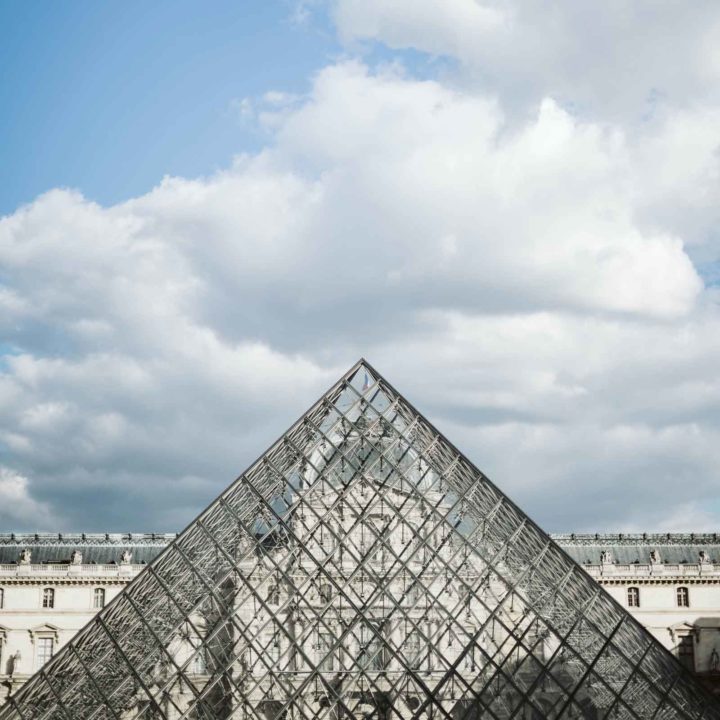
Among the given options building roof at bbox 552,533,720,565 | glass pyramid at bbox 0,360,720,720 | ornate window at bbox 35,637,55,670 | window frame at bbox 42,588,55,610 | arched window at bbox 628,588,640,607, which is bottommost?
glass pyramid at bbox 0,360,720,720

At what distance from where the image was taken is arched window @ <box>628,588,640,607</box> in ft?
181

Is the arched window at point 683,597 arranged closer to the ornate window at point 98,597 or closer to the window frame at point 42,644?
the ornate window at point 98,597

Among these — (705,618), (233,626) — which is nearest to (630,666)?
(233,626)

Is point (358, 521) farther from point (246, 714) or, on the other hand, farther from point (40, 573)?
point (40, 573)

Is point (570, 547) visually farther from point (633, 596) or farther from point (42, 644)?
point (42, 644)

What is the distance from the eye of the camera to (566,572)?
24078 mm

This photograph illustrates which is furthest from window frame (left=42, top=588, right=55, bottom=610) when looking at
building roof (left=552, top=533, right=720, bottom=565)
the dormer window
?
the dormer window

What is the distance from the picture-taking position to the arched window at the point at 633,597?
55.2 meters

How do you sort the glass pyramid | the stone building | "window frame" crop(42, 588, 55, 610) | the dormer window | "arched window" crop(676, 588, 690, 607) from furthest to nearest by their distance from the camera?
"window frame" crop(42, 588, 55, 610), "arched window" crop(676, 588, 690, 607), the stone building, the dormer window, the glass pyramid

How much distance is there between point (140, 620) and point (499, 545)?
7698 mm

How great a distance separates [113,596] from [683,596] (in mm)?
26739

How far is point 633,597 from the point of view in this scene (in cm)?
5544

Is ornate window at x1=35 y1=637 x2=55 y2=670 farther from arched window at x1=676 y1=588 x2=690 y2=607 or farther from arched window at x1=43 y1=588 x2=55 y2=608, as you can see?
arched window at x1=676 y1=588 x2=690 y2=607

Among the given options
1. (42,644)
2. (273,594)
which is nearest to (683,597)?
(42,644)
